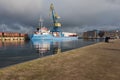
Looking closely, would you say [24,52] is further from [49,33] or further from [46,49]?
[49,33]

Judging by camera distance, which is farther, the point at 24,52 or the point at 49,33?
the point at 49,33

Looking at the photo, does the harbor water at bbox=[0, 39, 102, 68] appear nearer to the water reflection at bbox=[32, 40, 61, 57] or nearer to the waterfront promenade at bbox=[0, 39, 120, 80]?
the water reflection at bbox=[32, 40, 61, 57]

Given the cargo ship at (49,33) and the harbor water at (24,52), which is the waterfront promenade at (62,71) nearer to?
the harbor water at (24,52)

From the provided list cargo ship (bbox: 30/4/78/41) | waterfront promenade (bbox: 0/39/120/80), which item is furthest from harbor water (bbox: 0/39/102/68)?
cargo ship (bbox: 30/4/78/41)

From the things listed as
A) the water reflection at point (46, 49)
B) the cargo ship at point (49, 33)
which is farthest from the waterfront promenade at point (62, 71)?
the cargo ship at point (49, 33)

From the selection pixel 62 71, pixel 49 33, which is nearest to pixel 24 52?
pixel 62 71

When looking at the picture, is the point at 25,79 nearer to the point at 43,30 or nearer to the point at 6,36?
the point at 43,30

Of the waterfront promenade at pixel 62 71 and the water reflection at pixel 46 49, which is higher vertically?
the waterfront promenade at pixel 62 71

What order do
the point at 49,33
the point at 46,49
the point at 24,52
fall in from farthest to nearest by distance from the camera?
the point at 49,33 → the point at 46,49 → the point at 24,52

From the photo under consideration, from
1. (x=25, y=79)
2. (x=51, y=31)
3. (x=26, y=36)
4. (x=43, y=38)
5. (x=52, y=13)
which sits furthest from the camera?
(x=26, y=36)

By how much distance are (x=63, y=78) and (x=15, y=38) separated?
507ft

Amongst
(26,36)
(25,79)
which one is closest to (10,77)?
(25,79)

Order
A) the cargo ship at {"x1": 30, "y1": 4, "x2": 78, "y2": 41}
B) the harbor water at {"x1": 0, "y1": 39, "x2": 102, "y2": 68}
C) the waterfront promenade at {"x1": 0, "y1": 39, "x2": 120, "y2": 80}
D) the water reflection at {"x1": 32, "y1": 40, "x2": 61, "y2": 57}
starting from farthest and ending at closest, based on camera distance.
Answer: the cargo ship at {"x1": 30, "y1": 4, "x2": 78, "y2": 41}, the water reflection at {"x1": 32, "y1": 40, "x2": 61, "y2": 57}, the harbor water at {"x1": 0, "y1": 39, "x2": 102, "y2": 68}, the waterfront promenade at {"x1": 0, "y1": 39, "x2": 120, "y2": 80}

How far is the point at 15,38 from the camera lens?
159000 mm
